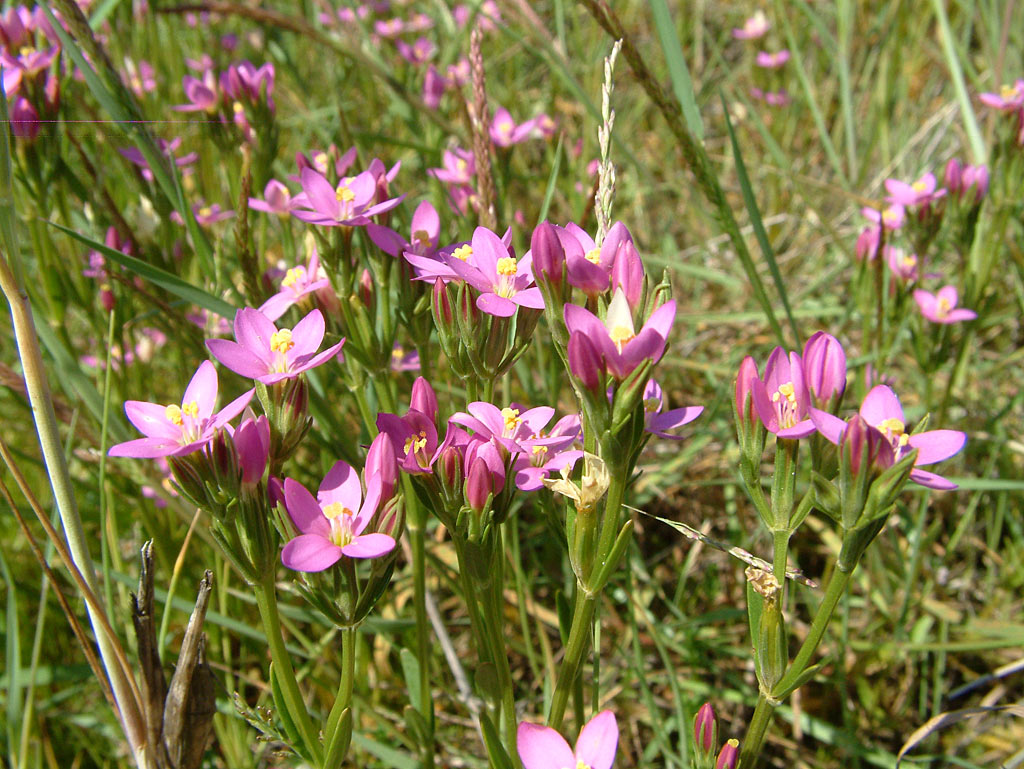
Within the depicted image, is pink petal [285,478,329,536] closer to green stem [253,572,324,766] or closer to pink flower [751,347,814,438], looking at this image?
green stem [253,572,324,766]

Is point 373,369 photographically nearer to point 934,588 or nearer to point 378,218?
point 378,218

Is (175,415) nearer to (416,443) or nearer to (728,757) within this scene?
(416,443)

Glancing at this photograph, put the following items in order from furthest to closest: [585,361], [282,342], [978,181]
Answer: [978,181], [282,342], [585,361]

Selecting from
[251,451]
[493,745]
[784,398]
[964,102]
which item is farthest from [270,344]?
[964,102]

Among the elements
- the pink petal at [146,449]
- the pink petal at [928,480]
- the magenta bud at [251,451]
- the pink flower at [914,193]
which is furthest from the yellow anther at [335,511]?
the pink flower at [914,193]

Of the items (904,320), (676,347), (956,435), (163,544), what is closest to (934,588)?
(904,320)

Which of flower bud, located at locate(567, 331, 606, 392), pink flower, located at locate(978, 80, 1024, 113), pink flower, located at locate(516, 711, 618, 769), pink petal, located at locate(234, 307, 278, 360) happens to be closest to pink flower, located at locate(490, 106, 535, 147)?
pink flower, located at locate(978, 80, 1024, 113)
